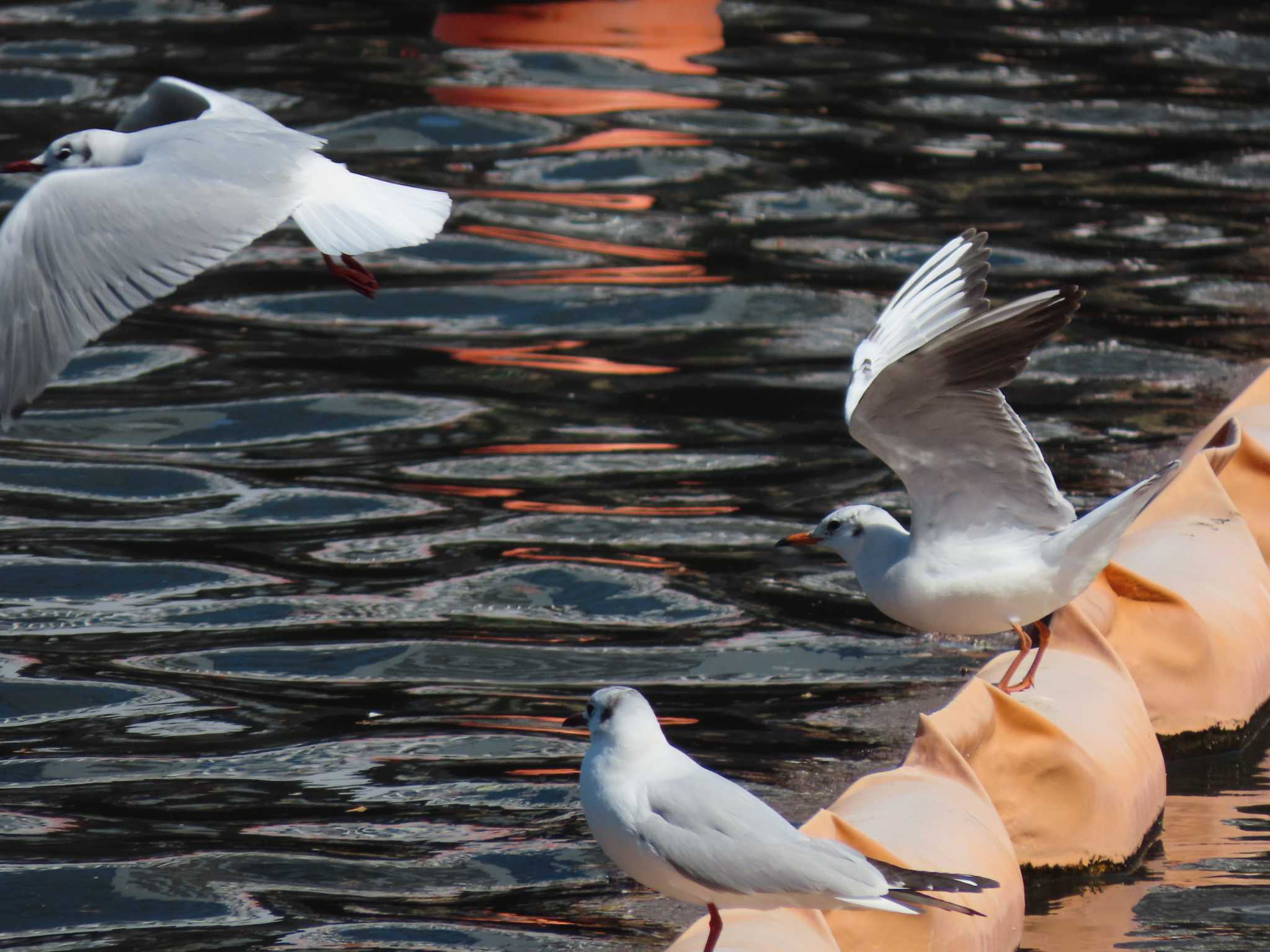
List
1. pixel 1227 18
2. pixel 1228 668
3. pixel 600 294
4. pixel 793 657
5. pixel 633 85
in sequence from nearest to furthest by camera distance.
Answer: pixel 1228 668
pixel 793 657
pixel 600 294
pixel 633 85
pixel 1227 18

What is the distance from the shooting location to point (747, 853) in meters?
3.32

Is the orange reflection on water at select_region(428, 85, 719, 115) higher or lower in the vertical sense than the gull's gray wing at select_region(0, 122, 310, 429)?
lower

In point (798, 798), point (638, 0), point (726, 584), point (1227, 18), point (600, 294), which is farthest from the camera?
point (1227, 18)

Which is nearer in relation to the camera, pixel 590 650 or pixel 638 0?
pixel 590 650

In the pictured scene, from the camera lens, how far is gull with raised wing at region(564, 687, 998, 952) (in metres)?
3.32

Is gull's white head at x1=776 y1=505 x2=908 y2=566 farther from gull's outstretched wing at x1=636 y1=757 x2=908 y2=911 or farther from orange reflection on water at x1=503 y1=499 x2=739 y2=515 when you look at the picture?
orange reflection on water at x1=503 y1=499 x2=739 y2=515

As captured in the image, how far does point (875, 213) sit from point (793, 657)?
4.85 meters

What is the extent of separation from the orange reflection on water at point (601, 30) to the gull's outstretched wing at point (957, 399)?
8.08 m

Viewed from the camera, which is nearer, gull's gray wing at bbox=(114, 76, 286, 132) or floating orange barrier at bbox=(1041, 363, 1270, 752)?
floating orange barrier at bbox=(1041, 363, 1270, 752)

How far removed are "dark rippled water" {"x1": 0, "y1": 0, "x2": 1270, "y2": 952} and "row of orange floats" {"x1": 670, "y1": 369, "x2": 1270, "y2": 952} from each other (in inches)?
6.3

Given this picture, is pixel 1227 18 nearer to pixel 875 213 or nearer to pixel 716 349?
pixel 875 213

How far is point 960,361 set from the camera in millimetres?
4270

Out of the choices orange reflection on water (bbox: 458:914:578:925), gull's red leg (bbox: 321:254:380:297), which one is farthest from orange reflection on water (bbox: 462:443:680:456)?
orange reflection on water (bbox: 458:914:578:925)

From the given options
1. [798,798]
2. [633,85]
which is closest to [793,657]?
[798,798]
